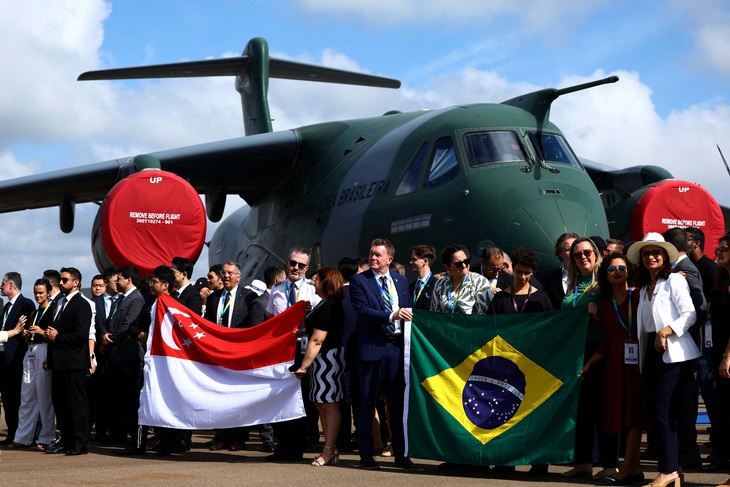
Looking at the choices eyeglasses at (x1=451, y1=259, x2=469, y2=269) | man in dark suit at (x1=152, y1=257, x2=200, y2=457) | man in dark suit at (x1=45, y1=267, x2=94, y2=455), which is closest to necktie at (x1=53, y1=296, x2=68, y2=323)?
man in dark suit at (x1=45, y1=267, x2=94, y2=455)

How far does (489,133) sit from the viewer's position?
12.0m

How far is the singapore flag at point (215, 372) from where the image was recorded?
29.3ft

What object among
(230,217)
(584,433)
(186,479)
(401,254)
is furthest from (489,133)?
(230,217)

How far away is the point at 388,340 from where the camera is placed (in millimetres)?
8250

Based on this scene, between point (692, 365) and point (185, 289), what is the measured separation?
5245mm

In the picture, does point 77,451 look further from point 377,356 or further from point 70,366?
point 377,356

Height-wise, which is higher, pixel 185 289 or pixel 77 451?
pixel 185 289

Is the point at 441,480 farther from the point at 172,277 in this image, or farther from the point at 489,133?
the point at 489,133

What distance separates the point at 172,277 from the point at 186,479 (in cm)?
294

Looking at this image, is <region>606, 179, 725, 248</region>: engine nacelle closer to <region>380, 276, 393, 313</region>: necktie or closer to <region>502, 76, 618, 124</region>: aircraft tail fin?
<region>502, 76, 618, 124</region>: aircraft tail fin

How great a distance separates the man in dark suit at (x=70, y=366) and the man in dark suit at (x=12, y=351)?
119 cm

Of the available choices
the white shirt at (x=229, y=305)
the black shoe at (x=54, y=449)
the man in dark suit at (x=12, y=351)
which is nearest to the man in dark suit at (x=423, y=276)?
the white shirt at (x=229, y=305)

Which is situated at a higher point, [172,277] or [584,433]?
[172,277]

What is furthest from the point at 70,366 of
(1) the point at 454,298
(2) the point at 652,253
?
(2) the point at 652,253
